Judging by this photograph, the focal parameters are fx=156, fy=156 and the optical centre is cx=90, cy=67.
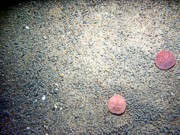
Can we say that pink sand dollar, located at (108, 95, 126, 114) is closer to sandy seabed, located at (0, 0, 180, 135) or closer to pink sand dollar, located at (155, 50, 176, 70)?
Answer: sandy seabed, located at (0, 0, 180, 135)

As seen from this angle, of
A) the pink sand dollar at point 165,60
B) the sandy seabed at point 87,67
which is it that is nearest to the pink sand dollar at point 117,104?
the sandy seabed at point 87,67

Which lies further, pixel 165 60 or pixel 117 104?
pixel 165 60

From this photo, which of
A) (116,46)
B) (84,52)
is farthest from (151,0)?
(84,52)

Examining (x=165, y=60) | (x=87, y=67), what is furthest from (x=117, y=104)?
(x=165, y=60)

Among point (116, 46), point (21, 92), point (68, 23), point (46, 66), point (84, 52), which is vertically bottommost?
point (21, 92)

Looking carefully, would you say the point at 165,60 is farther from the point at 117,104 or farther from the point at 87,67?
the point at 87,67

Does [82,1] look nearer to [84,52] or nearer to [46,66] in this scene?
[84,52]
